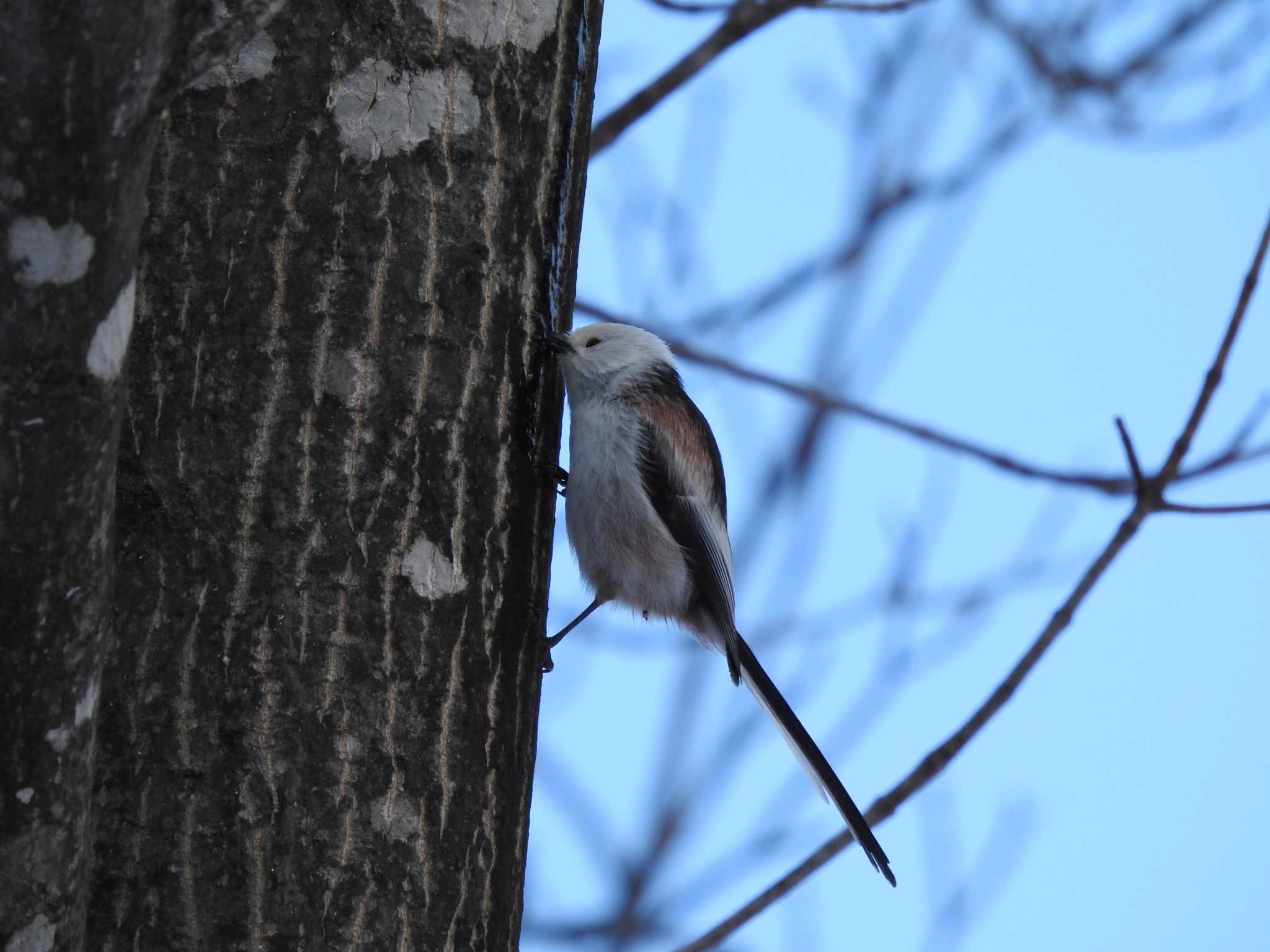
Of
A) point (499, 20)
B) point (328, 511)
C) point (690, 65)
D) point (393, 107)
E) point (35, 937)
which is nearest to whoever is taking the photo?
point (35, 937)

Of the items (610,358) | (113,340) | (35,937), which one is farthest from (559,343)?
(35,937)

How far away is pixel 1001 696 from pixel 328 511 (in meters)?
1.09

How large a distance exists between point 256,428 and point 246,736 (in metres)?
0.41

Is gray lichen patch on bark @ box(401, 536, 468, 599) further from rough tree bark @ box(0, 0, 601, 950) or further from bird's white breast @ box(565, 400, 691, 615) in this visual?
bird's white breast @ box(565, 400, 691, 615)

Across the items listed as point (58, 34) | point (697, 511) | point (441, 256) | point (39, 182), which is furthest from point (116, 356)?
point (697, 511)

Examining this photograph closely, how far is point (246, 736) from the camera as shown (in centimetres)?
167

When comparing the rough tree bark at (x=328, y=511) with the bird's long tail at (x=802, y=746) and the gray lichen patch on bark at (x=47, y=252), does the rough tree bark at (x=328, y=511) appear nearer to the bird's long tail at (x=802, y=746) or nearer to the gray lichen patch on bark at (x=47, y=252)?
the gray lichen patch on bark at (x=47, y=252)

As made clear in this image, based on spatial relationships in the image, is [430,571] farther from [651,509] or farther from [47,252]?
[651,509]

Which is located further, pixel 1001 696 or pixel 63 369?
pixel 1001 696

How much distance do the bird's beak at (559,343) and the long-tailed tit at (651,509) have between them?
42 centimetres

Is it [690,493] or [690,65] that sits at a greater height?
[690,65]

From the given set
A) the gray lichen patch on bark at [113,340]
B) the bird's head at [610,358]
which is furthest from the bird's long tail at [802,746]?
the gray lichen patch on bark at [113,340]

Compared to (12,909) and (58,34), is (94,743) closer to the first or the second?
(12,909)

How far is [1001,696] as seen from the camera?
2.05 metres
